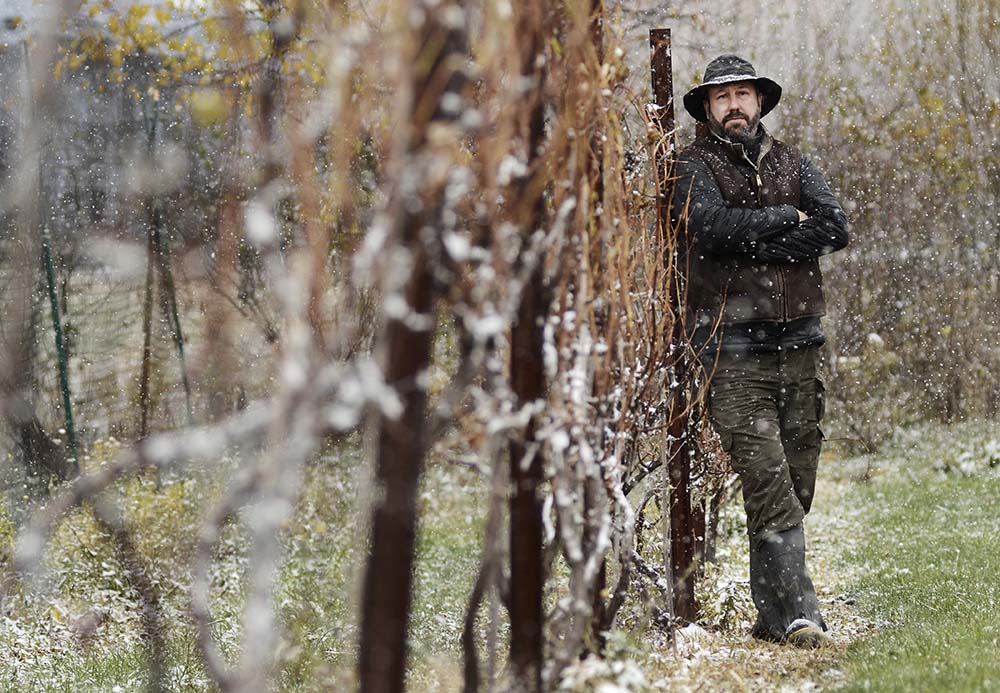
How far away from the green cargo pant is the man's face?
790mm

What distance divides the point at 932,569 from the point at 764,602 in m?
2.01

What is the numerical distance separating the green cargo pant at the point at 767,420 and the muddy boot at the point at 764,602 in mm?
71

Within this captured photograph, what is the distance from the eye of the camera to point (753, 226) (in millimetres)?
3971

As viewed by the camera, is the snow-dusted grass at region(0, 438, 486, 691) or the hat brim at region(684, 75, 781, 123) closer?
the hat brim at region(684, 75, 781, 123)

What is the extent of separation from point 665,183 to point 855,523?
4438 mm

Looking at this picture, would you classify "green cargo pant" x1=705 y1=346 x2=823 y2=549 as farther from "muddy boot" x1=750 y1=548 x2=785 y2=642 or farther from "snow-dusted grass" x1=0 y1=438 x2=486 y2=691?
"snow-dusted grass" x1=0 y1=438 x2=486 y2=691

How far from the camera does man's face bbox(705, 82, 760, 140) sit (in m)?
4.18

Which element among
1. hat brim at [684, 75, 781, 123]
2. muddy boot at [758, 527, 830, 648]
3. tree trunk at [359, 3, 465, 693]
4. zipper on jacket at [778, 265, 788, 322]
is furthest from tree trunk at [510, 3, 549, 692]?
hat brim at [684, 75, 781, 123]

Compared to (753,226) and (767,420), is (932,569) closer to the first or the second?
(767,420)

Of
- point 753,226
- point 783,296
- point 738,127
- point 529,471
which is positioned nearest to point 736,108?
point 738,127

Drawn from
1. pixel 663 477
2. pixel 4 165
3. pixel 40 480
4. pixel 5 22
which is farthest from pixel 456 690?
pixel 5 22

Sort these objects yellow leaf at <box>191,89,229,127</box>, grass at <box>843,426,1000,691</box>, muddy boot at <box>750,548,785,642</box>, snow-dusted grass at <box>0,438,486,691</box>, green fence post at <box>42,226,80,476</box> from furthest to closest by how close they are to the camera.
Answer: yellow leaf at <box>191,89,229,127</box> → green fence post at <box>42,226,80,476</box> → snow-dusted grass at <box>0,438,486,691</box> → muddy boot at <box>750,548,785,642</box> → grass at <box>843,426,1000,691</box>

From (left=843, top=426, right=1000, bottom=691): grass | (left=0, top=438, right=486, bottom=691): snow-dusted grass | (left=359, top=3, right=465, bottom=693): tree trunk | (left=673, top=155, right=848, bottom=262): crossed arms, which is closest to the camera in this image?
(left=359, top=3, right=465, bottom=693): tree trunk

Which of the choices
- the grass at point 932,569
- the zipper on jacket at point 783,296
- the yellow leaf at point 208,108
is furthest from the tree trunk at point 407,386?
the yellow leaf at point 208,108
